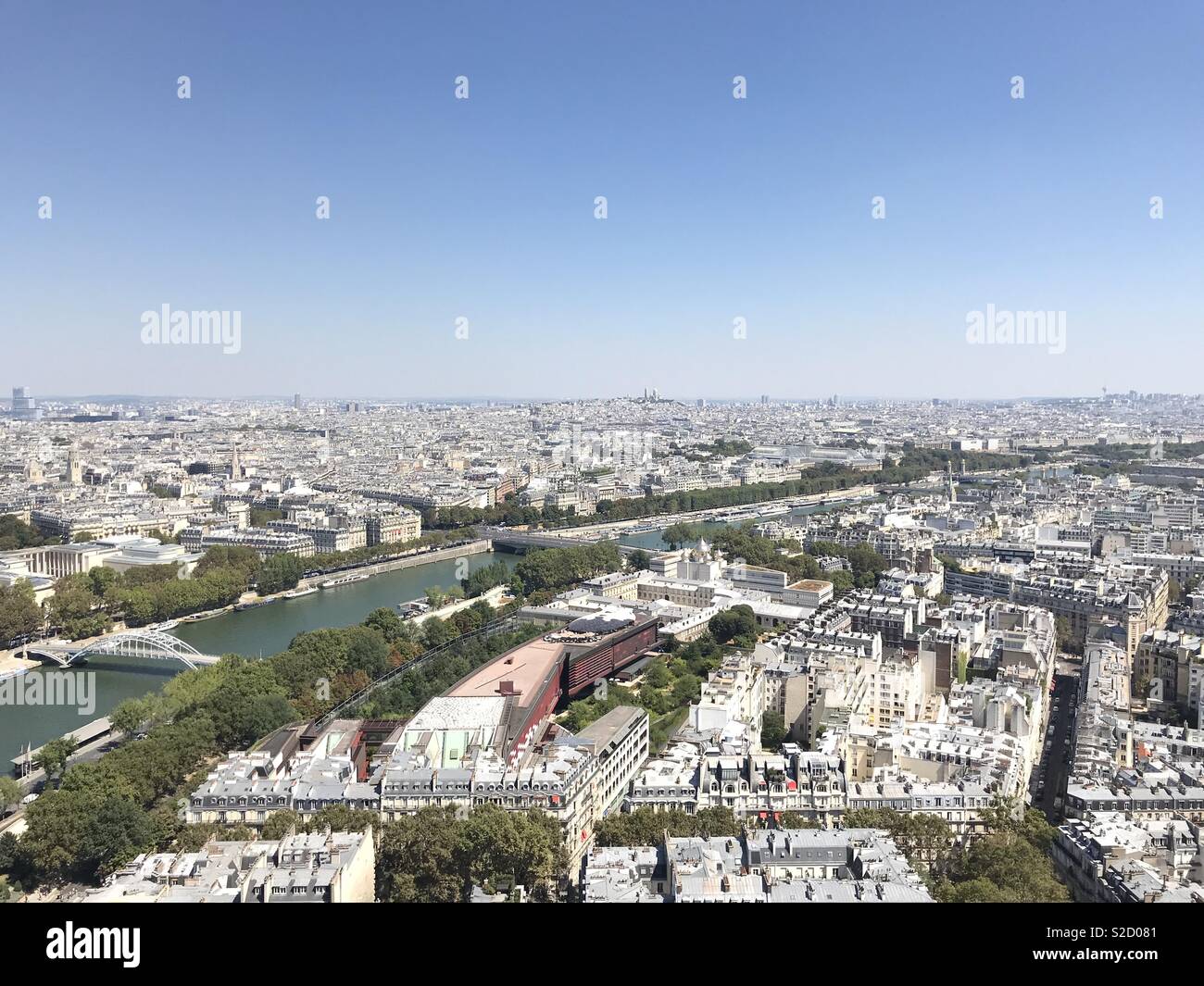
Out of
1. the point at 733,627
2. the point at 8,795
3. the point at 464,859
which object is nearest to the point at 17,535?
the point at 8,795

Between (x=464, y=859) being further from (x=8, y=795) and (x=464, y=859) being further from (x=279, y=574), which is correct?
(x=279, y=574)

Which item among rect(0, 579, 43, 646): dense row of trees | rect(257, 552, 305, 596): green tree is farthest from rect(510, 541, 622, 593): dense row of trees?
rect(0, 579, 43, 646): dense row of trees

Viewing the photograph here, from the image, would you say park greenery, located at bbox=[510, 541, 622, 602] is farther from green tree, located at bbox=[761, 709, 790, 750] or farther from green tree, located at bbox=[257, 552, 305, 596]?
green tree, located at bbox=[761, 709, 790, 750]

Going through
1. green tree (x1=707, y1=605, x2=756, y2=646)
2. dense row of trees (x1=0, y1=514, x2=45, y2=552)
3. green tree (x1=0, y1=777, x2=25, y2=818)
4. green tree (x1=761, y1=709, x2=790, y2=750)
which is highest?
dense row of trees (x1=0, y1=514, x2=45, y2=552)

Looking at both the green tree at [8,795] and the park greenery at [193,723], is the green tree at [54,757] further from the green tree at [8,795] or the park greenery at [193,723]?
the green tree at [8,795]

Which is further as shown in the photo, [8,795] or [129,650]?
[129,650]

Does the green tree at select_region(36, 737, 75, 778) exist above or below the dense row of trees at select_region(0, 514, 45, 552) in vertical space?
below

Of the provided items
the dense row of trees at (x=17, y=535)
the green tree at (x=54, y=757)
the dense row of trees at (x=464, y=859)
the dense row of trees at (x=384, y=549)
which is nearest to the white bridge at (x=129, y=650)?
the green tree at (x=54, y=757)

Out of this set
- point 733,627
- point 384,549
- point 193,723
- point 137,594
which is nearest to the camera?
point 193,723

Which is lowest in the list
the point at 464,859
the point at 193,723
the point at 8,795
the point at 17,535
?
the point at 8,795
